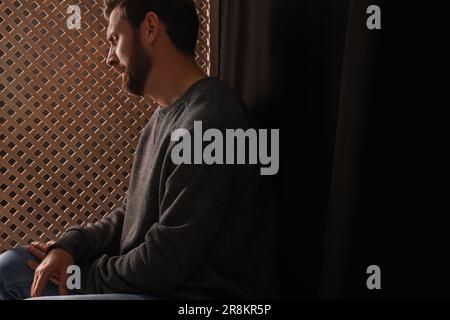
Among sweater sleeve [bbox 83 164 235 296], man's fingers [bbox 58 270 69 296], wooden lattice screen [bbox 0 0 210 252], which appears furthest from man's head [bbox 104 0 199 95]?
wooden lattice screen [bbox 0 0 210 252]

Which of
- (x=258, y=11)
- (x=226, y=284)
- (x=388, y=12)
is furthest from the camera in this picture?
(x=258, y=11)

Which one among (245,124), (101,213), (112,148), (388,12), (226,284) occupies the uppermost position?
(388,12)

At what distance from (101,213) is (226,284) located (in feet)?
3.42

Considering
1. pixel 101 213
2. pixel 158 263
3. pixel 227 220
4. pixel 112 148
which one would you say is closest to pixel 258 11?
pixel 227 220

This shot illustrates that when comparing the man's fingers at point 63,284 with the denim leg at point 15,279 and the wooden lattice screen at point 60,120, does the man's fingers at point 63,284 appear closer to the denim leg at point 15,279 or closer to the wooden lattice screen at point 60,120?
the denim leg at point 15,279

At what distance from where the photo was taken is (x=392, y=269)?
662 millimetres

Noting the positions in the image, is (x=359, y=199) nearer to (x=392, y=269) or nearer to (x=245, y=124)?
(x=392, y=269)

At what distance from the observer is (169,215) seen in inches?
28.9

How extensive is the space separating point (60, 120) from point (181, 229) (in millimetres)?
1057

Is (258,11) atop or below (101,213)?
atop

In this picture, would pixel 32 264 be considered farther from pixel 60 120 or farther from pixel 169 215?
pixel 60 120

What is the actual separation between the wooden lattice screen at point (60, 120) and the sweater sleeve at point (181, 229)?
→ 98cm

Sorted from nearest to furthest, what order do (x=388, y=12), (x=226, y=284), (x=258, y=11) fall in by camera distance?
1. (x=388, y=12)
2. (x=226, y=284)
3. (x=258, y=11)

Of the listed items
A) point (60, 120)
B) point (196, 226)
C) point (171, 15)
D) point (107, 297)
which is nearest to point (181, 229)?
point (196, 226)
